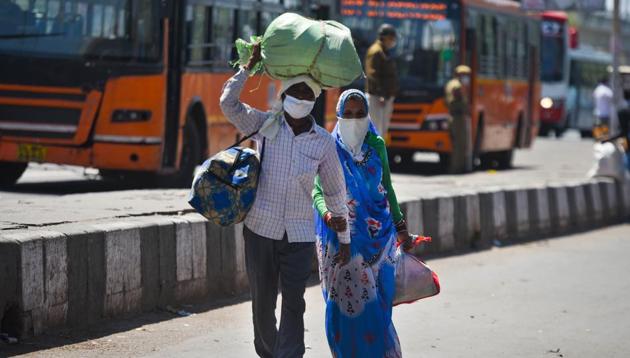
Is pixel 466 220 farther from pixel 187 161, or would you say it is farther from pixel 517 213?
pixel 187 161

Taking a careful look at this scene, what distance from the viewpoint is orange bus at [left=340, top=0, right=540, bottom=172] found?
23234mm

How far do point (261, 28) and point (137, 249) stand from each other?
1025 cm

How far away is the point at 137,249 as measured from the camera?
8719 mm

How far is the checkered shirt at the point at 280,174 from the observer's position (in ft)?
20.7

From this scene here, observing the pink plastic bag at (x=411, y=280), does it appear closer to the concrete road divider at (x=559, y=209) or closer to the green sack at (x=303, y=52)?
the green sack at (x=303, y=52)

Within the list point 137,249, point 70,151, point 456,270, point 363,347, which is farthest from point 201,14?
point 363,347

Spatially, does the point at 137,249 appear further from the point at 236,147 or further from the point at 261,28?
the point at 261,28

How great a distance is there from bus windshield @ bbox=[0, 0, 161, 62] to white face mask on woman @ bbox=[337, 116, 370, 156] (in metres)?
9.04

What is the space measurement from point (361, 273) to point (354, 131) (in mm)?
640

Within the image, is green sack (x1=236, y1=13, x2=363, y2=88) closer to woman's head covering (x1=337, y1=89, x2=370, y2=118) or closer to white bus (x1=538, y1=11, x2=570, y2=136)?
woman's head covering (x1=337, y1=89, x2=370, y2=118)

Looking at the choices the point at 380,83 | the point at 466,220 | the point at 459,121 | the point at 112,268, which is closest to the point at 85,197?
the point at 112,268

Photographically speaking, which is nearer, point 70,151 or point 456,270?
point 456,270

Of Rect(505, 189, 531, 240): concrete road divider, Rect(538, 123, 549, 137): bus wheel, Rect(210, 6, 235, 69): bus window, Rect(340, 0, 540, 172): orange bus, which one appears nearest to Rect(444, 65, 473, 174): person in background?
Rect(340, 0, 540, 172): orange bus

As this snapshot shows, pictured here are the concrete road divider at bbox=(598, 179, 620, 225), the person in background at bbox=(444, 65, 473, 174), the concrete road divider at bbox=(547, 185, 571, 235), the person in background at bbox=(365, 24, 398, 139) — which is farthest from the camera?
the person in background at bbox=(444, 65, 473, 174)
